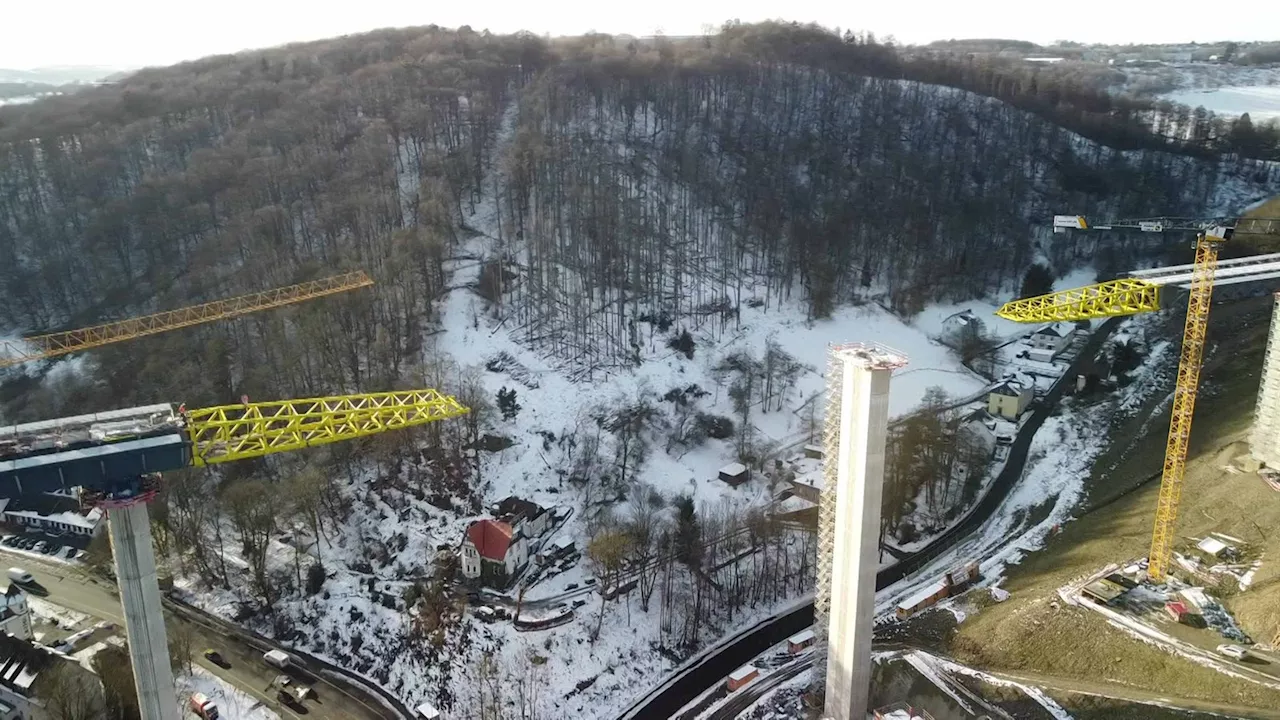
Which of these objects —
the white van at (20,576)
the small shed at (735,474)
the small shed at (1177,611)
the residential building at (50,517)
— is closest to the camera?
the small shed at (1177,611)

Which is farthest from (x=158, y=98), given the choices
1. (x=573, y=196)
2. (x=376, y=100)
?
(x=573, y=196)

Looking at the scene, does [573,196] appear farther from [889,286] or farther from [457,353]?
[889,286]

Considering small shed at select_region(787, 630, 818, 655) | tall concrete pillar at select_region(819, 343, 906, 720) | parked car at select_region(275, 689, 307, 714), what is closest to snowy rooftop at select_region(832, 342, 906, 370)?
tall concrete pillar at select_region(819, 343, 906, 720)

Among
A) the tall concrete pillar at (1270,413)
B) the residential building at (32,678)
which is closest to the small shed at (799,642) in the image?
the tall concrete pillar at (1270,413)

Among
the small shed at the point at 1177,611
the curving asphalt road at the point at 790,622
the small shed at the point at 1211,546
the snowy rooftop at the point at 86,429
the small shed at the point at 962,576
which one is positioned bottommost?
the curving asphalt road at the point at 790,622

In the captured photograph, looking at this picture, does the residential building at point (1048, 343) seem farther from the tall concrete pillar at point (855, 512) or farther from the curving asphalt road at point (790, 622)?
the tall concrete pillar at point (855, 512)

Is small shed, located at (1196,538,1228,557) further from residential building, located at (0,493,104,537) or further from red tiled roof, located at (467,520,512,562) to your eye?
residential building, located at (0,493,104,537)

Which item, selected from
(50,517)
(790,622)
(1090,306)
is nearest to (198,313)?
(50,517)
